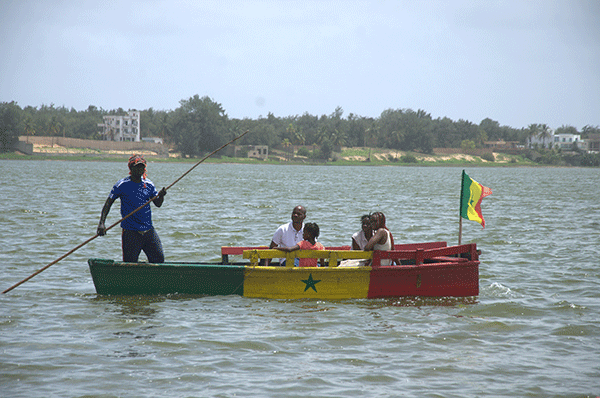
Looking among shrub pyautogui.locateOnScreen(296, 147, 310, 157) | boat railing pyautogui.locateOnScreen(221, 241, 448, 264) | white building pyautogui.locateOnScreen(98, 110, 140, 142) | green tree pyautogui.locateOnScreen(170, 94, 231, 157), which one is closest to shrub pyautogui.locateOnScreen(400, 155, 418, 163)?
shrub pyautogui.locateOnScreen(296, 147, 310, 157)

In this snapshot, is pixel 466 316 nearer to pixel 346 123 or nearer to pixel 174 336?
pixel 174 336

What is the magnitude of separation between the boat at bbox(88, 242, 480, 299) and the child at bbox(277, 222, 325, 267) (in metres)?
0.13

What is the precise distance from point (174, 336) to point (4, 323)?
2.54 m

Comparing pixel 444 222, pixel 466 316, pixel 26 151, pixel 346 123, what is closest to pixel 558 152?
pixel 346 123

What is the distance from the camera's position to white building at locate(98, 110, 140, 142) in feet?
463

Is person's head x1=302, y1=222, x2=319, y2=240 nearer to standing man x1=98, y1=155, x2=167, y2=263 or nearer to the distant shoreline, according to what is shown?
standing man x1=98, y1=155, x2=167, y2=263

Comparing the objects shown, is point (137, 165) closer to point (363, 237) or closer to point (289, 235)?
point (289, 235)

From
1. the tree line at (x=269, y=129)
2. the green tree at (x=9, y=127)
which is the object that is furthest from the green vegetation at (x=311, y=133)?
the green tree at (x=9, y=127)

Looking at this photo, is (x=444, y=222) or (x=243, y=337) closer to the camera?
(x=243, y=337)

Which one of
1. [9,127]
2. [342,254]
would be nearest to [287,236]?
[342,254]

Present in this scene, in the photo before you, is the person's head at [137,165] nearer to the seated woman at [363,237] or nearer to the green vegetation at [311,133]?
the seated woman at [363,237]

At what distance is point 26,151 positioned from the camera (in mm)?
109750

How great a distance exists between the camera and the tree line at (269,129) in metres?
124

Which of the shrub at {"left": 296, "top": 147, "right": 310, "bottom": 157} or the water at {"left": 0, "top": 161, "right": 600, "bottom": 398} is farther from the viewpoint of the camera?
the shrub at {"left": 296, "top": 147, "right": 310, "bottom": 157}
